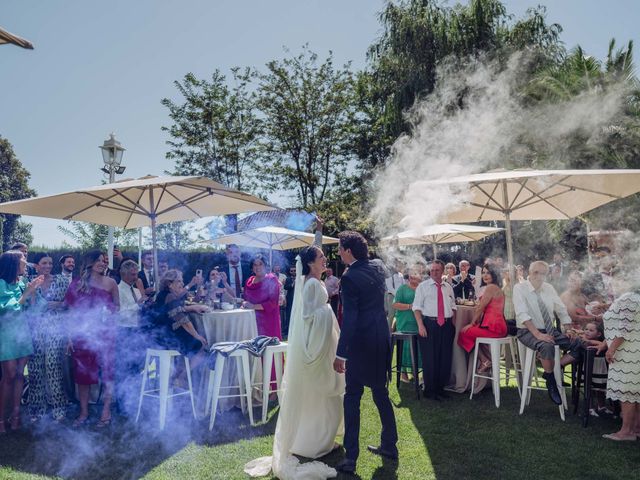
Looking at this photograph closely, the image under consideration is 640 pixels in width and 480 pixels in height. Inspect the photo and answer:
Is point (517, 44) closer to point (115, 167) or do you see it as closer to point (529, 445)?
point (115, 167)

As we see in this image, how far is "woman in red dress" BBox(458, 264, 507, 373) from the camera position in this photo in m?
6.38

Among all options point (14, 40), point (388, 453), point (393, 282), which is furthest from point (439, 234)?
point (14, 40)

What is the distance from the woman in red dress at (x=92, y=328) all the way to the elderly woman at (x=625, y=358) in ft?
17.6

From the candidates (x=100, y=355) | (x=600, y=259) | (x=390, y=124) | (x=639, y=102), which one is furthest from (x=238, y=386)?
(x=639, y=102)

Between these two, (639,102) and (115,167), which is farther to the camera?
(639,102)

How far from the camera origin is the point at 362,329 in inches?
169

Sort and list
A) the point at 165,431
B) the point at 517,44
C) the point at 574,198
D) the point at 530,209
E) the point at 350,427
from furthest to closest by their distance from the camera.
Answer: the point at 517,44, the point at 530,209, the point at 574,198, the point at 165,431, the point at 350,427

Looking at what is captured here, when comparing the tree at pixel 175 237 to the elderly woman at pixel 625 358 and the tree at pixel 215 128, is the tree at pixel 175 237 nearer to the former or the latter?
the tree at pixel 215 128

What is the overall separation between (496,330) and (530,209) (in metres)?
2.57

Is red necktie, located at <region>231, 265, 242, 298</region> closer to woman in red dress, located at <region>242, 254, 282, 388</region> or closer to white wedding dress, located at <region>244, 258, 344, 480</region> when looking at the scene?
woman in red dress, located at <region>242, 254, 282, 388</region>

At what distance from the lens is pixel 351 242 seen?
441 centimetres

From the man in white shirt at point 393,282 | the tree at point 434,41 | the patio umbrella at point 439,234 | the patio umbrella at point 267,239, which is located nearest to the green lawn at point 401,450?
the man in white shirt at point 393,282

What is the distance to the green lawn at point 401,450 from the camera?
4.18 meters

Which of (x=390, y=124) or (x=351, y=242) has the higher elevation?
(x=390, y=124)
